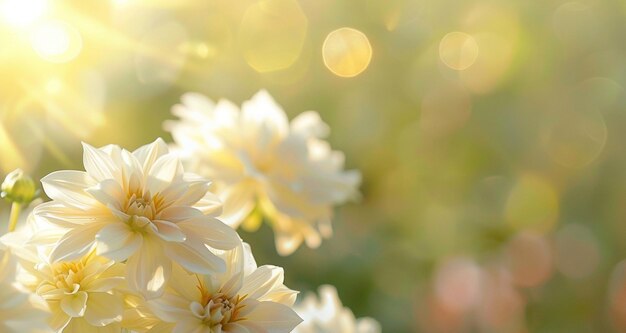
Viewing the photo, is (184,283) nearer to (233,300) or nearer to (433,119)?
(233,300)

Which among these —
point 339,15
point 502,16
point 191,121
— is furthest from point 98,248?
point 502,16

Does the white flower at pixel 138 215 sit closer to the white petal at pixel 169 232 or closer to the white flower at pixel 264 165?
the white petal at pixel 169 232

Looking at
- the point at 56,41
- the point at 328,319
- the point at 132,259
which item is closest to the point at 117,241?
the point at 132,259

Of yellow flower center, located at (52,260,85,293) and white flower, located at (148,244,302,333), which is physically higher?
white flower, located at (148,244,302,333)

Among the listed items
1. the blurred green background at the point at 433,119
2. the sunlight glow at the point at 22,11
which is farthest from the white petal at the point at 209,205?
the blurred green background at the point at 433,119

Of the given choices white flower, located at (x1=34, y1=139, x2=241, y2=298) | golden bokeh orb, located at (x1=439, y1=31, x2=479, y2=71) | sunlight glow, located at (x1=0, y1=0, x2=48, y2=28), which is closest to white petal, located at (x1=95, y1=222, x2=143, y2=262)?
white flower, located at (x1=34, y1=139, x2=241, y2=298)

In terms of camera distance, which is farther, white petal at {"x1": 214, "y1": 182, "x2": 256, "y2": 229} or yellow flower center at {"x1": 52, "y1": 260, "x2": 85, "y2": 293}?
white petal at {"x1": 214, "y1": 182, "x2": 256, "y2": 229}

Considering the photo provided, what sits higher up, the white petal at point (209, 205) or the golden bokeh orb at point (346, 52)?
the golden bokeh orb at point (346, 52)

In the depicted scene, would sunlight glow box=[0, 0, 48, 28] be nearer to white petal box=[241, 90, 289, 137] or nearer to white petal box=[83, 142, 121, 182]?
white petal box=[241, 90, 289, 137]
